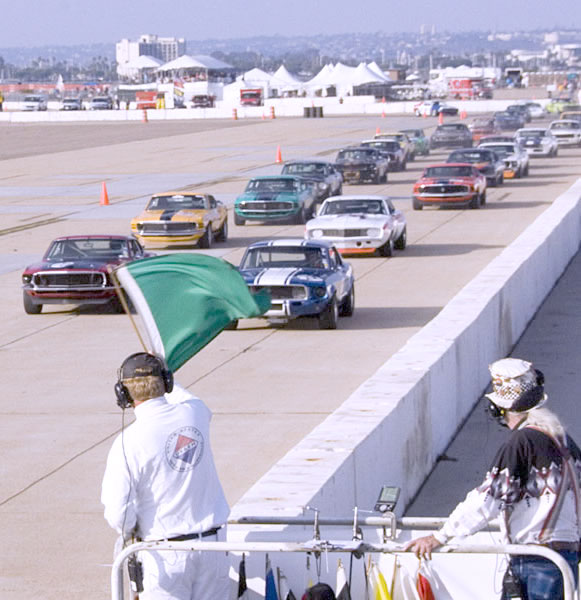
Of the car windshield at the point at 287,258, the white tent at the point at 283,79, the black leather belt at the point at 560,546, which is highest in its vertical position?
the black leather belt at the point at 560,546

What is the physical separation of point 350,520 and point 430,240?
87.7 ft

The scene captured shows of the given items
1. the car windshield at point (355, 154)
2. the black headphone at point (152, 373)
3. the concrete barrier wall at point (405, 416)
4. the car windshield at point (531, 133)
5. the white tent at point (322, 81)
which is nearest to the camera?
the black headphone at point (152, 373)

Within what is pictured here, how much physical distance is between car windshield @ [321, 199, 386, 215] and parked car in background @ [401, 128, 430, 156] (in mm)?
A: 33154

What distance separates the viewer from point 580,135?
224 ft

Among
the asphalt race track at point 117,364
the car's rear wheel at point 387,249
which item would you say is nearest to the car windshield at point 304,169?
the asphalt race track at point 117,364

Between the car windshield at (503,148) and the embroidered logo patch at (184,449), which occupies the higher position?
the embroidered logo patch at (184,449)

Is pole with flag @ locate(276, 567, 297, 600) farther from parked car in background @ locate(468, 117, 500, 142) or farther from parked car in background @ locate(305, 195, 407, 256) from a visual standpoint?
parked car in background @ locate(468, 117, 500, 142)

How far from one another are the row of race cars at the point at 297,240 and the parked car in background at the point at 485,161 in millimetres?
33

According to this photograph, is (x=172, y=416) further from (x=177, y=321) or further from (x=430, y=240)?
(x=430, y=240)

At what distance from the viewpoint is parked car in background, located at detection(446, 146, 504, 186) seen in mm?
46188

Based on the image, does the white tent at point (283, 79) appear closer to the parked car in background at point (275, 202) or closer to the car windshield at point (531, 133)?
the car windshield at point (531, 133)

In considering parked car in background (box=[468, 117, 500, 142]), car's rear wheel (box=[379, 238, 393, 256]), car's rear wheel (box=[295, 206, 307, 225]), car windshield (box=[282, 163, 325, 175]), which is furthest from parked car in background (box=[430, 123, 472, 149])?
car's rear wheel (box=[379, 238, 393, 256])

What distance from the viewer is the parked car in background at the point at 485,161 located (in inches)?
1818

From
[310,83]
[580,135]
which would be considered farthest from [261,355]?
[310,83]
